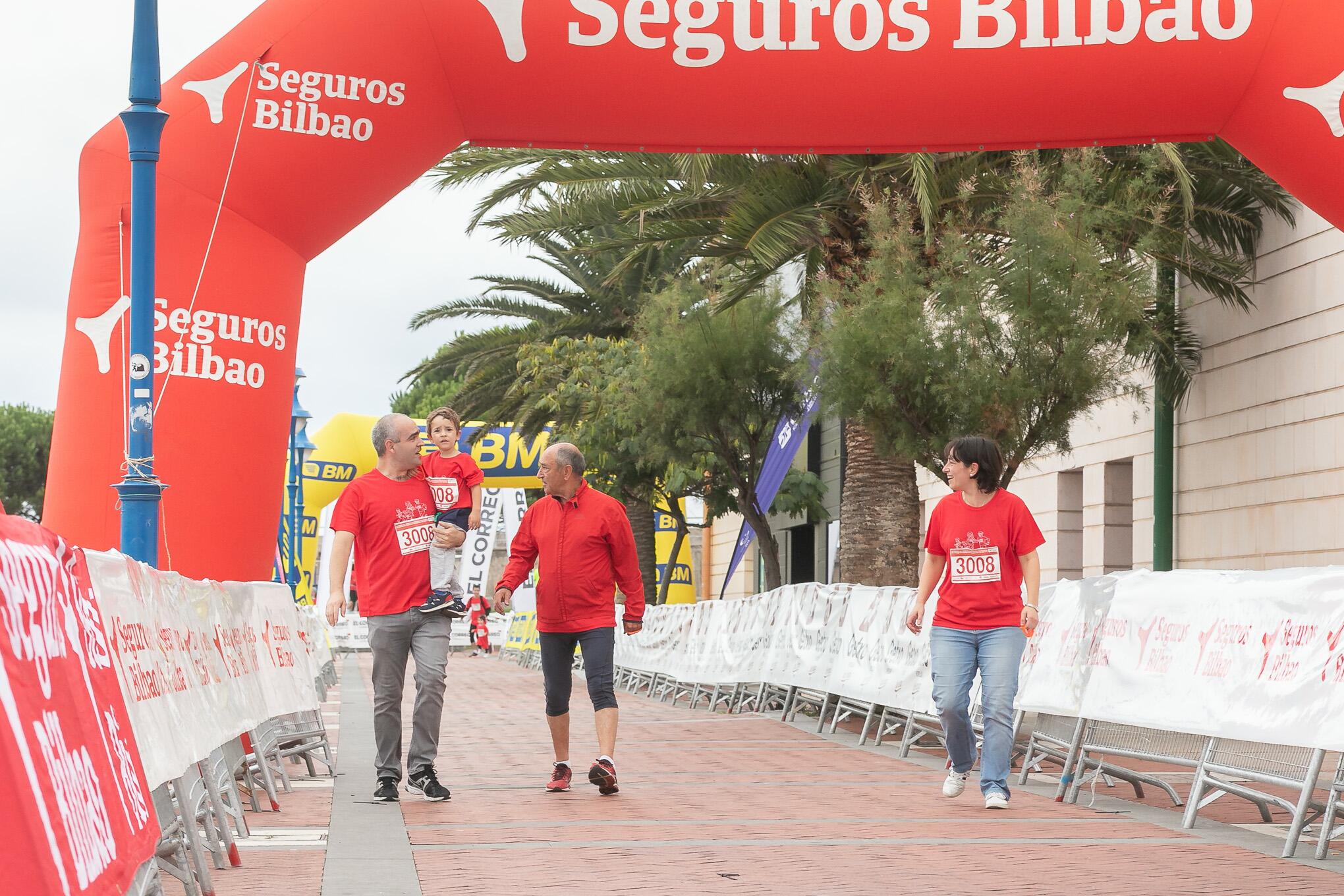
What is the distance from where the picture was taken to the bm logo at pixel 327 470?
158ft

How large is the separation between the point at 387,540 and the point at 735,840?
2.52 meters

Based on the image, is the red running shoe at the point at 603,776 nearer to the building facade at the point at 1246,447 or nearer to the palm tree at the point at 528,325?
the building facade at the point at 1246,447

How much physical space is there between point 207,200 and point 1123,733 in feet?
19.6

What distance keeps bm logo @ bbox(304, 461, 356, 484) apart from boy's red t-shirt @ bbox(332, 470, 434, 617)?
132 ft

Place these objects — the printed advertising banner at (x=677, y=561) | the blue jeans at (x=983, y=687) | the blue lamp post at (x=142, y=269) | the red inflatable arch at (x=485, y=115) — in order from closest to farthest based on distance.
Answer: the blue jeans at (x=983, y=687) < the blue lamp post at (x=142, y=269) < the red inflatable arch at (x=485, y=115) < the printed advertising banner at (x=677, y=561)

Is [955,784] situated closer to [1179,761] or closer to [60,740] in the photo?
[1179,761]

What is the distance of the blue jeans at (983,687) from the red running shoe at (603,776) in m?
1.75

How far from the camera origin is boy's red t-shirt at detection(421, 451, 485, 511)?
29.0ft

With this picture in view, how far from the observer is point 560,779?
9164 millimetres

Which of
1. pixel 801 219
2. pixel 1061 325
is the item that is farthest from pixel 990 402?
pixel 801 219

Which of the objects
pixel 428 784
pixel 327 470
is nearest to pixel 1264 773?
pixel 428 784

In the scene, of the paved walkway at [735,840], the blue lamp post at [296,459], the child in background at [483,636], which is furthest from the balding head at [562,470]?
the child in background at [483,636]

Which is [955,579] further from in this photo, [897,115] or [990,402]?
[990,402]

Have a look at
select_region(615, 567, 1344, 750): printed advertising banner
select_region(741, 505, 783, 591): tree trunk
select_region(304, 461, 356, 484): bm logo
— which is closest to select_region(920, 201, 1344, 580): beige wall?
select_region(741, 505, 783, 591): tree trunk
